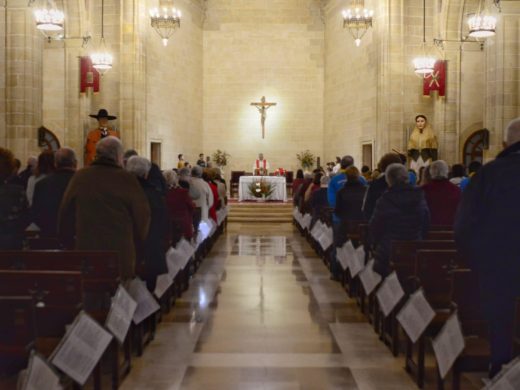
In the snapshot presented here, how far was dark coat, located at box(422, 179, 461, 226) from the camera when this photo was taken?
7.19m

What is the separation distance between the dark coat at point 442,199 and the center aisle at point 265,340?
139cm

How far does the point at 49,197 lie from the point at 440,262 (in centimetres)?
343

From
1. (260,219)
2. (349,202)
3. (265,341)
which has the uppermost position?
(349,202)

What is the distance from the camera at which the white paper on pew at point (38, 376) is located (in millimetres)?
3021

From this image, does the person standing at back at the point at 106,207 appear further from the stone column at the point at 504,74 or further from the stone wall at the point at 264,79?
the stone wall at the point at 264,79

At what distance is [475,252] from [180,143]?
20.4 meters

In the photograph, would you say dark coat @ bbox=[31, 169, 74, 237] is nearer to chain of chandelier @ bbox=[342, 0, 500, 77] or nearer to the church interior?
the church interior

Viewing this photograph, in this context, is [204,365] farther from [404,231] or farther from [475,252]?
[475,252]

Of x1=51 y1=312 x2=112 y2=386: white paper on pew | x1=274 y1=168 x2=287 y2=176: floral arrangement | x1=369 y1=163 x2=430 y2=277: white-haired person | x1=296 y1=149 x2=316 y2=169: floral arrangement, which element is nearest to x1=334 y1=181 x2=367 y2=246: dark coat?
x1=369 y1=163 x2=430 y2=277: white-haired person

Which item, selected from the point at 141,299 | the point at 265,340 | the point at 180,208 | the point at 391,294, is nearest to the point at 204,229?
the point at 180,208

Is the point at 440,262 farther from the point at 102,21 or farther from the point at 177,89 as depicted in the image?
the point at 177,89

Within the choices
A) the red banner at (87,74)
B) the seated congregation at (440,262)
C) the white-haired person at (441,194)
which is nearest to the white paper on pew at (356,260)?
the seated congregation at (440,262)

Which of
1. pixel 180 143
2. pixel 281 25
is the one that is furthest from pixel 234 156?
pixel 281 25

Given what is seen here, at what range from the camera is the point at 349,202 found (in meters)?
9.12
